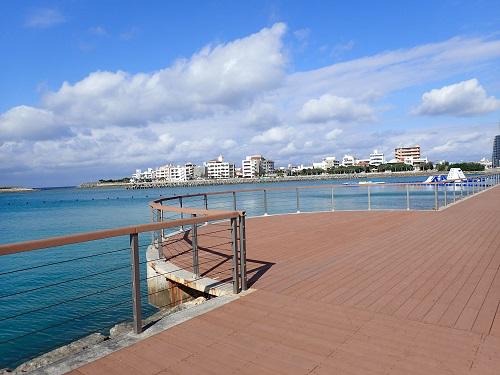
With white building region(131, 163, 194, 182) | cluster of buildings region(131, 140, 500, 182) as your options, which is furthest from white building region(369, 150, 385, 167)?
white building region(131, 163, 194, 182)

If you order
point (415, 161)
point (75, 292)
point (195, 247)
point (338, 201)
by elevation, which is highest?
point (415, 161)

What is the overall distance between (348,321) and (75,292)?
7.90m

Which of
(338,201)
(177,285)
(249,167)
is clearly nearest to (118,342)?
(177,285)

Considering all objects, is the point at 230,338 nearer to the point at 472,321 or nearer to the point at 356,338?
the point at 356,338

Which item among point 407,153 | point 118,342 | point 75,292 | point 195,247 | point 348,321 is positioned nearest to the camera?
point 118,342

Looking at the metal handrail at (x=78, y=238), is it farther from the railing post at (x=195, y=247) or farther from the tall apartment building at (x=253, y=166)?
the tall apartment building at (x=253, y=166)

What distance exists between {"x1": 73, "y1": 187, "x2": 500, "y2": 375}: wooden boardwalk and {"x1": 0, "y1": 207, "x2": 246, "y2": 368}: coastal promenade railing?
23.8 inches

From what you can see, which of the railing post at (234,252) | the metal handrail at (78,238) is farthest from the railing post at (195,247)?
the metal handrail at (78,238)

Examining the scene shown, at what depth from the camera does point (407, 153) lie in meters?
171

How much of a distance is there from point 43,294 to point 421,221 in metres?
10.1

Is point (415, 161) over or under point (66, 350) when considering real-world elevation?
over

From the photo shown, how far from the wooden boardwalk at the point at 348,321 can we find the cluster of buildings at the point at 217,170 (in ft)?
549

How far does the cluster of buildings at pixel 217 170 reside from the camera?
17488 cm

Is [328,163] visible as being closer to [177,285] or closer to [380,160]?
[380,160]
